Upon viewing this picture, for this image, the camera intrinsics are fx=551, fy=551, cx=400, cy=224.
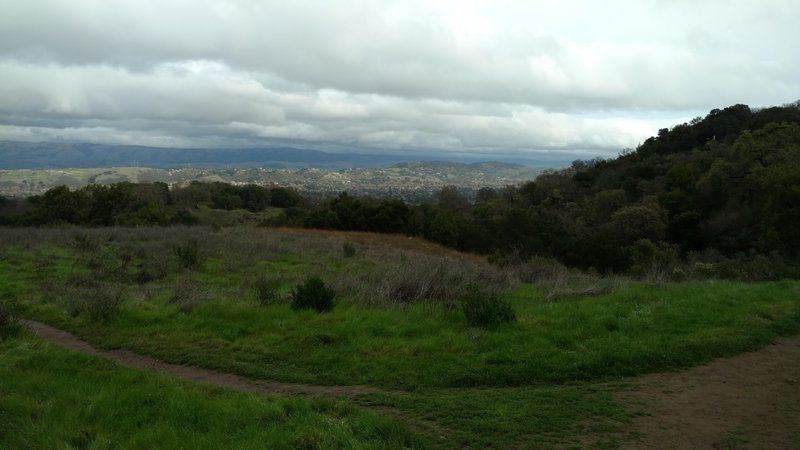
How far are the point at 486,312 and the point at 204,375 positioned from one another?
14.5 ft

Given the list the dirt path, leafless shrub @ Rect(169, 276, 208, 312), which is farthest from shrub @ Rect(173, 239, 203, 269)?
the dirt path

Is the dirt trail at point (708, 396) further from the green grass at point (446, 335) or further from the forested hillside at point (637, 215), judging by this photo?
the forested hillside at point (637, 215)

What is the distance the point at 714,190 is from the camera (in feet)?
123

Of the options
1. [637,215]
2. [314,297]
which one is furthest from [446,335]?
[637,215]

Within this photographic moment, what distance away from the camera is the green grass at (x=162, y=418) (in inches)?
191

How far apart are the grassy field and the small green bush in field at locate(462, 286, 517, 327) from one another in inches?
8.1

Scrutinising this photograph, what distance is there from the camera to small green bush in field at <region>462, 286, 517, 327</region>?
9055mm

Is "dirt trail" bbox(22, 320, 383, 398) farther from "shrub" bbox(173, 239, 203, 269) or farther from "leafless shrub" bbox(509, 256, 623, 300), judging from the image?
"shrub" bbox(173, 239, 203, 269)

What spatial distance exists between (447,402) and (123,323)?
22.2 ft

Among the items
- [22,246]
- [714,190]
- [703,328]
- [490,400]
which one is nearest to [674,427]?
[490,400]

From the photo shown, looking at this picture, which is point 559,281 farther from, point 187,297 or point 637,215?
point 637,215

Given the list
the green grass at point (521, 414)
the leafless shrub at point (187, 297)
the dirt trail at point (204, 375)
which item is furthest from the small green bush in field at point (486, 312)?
the leafless shrub at point (187, 297)

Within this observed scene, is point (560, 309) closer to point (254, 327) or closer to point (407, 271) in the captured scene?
point (407, 271)

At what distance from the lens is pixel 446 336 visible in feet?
27.8
